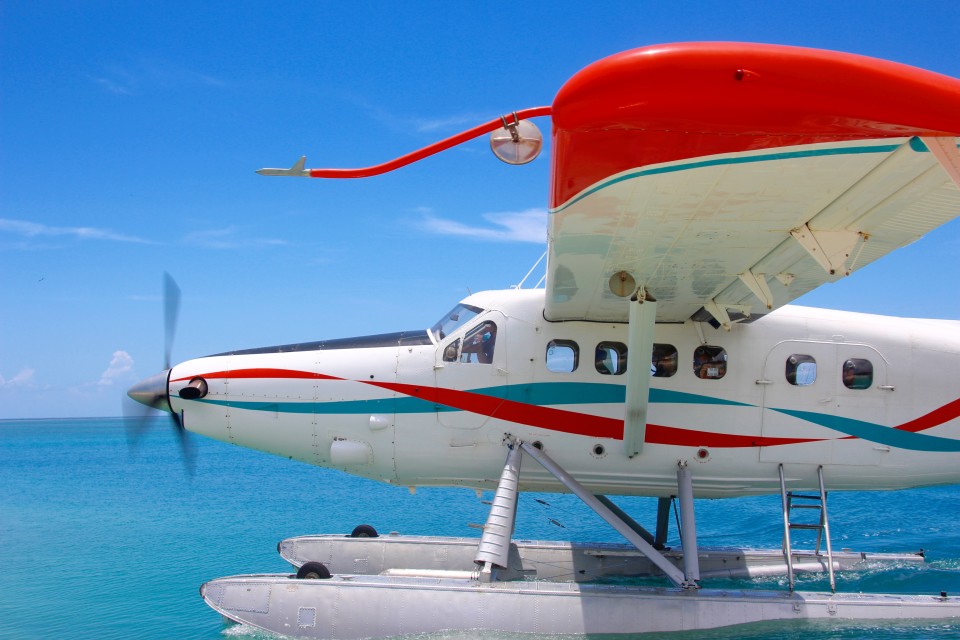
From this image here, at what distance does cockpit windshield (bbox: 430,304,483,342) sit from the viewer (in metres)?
8.41

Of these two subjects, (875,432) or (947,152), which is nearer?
(947,152)

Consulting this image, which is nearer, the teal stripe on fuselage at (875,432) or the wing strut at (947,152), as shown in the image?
the wing strut at (947,152)

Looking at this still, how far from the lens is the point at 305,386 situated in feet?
27.3

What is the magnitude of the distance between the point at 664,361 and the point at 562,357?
1.15m

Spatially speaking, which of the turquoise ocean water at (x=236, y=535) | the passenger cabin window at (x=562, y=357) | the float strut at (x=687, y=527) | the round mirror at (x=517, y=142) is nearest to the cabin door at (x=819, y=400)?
the float strut at (x=687, y=527)

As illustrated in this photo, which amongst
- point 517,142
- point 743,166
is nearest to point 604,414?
point 517,142

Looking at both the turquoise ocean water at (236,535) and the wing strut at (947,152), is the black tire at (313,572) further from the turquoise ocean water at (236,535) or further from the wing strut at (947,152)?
the wing strut at (947,152)

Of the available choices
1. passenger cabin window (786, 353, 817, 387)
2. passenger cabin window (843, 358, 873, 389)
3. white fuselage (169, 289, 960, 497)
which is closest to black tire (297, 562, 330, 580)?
white fuselage (169, 289, 960, 497)

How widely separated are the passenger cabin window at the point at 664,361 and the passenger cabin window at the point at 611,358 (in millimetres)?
356

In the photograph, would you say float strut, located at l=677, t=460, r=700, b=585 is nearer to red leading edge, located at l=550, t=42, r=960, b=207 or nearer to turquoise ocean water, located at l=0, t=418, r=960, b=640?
turquoise ocean water, located at l=0, t=418, r=960, b=640

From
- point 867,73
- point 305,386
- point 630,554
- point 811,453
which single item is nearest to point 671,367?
point 811,453

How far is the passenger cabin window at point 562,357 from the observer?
8.23 metres

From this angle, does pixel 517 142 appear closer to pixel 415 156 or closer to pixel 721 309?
pixel 415 156

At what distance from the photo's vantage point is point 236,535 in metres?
16.9
